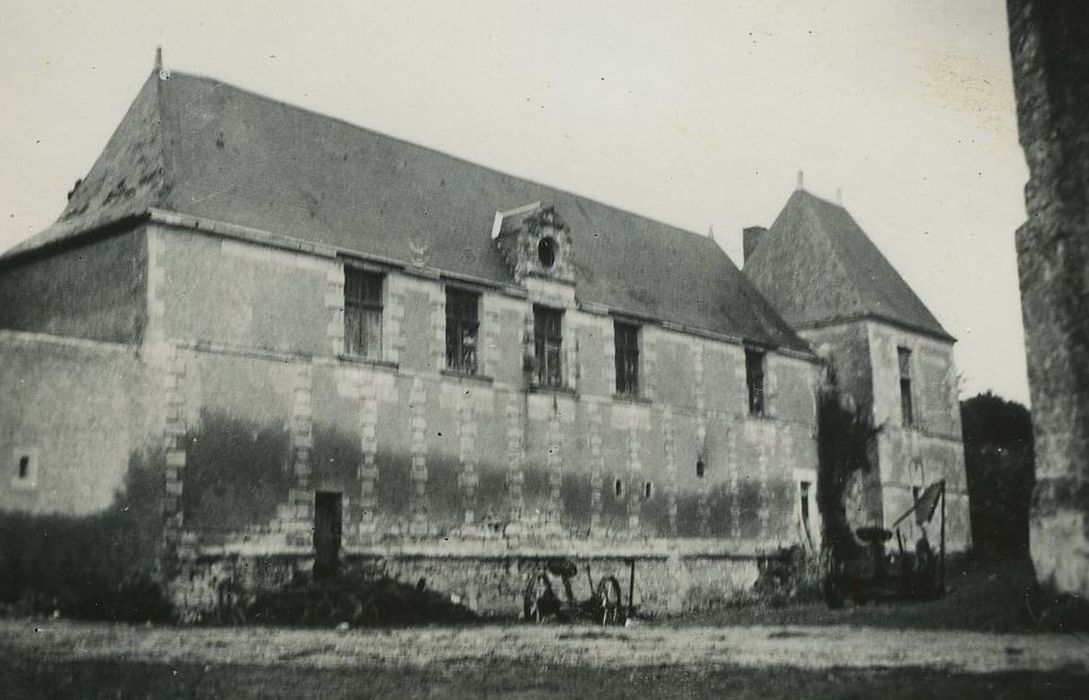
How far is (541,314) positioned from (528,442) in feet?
8.19

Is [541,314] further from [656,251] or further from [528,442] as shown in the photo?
[656,251]

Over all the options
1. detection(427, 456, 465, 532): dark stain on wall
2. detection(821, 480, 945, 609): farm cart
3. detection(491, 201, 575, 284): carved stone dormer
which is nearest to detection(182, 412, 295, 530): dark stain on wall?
detection(427, 456, 465, 532): dark stain on wall

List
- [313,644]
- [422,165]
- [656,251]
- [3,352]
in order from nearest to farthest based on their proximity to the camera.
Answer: [313,644] < [3,352] < [422,165] < [656,251]

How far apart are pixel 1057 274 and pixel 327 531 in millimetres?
10981

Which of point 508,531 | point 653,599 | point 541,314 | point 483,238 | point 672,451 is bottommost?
point 653,599

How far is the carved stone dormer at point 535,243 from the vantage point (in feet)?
63.2

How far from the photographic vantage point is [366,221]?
57.1 ft

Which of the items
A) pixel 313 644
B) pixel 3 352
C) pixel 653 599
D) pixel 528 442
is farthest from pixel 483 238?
pixel 313 644

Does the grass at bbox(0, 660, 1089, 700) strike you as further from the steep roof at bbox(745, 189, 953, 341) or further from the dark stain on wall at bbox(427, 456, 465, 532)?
the steep roof at bbox(745, 189, 953, 341)

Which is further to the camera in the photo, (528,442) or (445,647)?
(528,442)

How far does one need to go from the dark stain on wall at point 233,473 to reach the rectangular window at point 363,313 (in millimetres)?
2048

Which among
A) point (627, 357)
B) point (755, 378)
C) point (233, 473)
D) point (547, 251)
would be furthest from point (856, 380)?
point (233, 473)

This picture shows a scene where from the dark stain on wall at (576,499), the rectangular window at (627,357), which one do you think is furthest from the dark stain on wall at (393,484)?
the rectangular window at (627,357)

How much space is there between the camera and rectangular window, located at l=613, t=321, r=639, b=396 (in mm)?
20969
